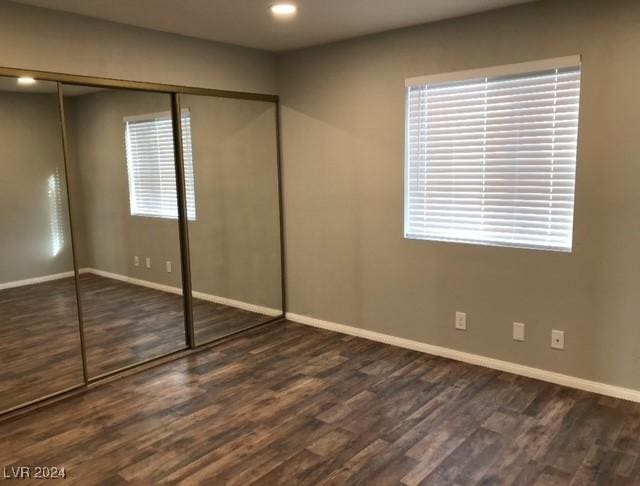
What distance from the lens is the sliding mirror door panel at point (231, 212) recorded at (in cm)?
414

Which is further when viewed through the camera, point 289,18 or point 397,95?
point 397,95

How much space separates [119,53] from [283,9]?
1186 millimetres

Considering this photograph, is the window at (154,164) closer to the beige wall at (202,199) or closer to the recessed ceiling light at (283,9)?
the beige wall at (202,199)

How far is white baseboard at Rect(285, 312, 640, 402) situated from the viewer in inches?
126

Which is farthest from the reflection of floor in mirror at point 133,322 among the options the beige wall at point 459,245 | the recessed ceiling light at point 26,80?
the recessed ceiling light at point 26,80

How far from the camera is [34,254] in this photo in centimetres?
325

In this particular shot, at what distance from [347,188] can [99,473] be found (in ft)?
8.94

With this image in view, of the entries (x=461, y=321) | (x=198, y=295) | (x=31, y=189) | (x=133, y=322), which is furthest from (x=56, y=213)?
(x=461, y=321)

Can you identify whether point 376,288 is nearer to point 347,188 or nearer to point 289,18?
point 347,188

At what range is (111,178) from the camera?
12.0ft

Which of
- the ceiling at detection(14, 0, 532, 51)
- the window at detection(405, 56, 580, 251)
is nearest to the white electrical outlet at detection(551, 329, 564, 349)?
the window at detection(405, 56, 580, 251)

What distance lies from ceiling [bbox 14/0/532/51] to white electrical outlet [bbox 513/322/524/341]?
2.09 meters

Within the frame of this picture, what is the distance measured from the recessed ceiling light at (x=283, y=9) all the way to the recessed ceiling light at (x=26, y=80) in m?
1.51

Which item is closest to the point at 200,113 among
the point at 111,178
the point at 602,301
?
the point at 111,178
